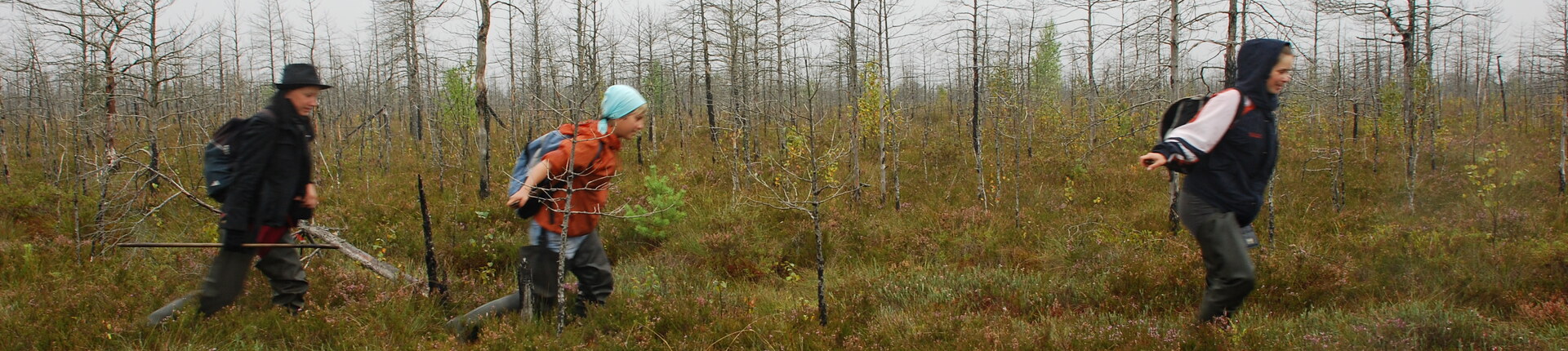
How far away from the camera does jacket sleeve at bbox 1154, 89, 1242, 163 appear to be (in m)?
3.05

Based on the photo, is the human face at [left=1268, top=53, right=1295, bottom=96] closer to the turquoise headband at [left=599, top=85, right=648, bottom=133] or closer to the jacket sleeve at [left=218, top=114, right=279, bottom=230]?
the turquoise headband at [left=599, top=85, right=648, bottom=133]

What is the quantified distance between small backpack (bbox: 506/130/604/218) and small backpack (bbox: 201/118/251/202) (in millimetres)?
1239

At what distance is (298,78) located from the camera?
335 cm

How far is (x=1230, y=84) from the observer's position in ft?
24.3

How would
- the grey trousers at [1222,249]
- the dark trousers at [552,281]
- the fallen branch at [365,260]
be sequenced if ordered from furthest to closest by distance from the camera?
the fallen branch at [365,260] → the dark trousers at [552,281] → the grey trousers at [1222,249]

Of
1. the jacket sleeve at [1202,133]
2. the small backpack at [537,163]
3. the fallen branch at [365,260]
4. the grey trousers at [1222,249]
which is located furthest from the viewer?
the fallen branch at [365,260]

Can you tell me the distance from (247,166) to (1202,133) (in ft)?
14.0

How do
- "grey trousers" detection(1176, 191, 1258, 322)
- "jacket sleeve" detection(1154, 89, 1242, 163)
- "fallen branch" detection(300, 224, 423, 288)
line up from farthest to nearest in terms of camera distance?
"fallen branch" detection(300, 224, 423, 288) → "grey trousers" detection(1176, 191, 1258, 322) → "jacket sleeve" detection(1154, 89, 1242, 163)

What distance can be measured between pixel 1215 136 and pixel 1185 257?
2.13 meters

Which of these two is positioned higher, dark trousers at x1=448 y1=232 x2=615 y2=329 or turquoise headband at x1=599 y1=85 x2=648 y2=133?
turquoise headband at x1=599 y1=85 x2=648 y2=133

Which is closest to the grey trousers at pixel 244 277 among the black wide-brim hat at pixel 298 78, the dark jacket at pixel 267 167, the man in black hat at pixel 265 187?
the man in black hat at pixel 265 187

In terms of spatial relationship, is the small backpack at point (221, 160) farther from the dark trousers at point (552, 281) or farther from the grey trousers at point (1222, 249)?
the grey trousers at point (1222, 249)

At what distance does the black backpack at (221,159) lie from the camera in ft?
10.7

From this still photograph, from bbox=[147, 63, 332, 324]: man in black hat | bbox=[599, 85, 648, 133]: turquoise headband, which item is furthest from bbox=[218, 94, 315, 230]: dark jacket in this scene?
bbox=[599, 85, 648, 133]: turquoise headband
